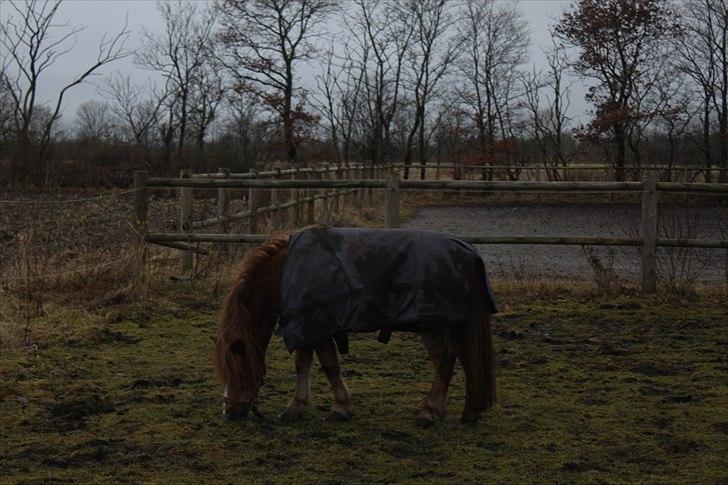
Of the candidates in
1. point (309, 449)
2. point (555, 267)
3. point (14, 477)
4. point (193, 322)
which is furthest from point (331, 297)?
point (555, 267)

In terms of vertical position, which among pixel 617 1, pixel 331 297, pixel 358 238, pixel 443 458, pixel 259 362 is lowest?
pixel 443 458

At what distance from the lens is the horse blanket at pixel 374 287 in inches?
177

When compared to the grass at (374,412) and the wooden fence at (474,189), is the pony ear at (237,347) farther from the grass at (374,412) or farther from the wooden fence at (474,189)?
the wooden fence at (474,189)

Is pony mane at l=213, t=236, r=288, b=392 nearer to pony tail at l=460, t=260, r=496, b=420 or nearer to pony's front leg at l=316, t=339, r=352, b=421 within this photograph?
pony's front leg at l=316, t=339, r=352, b=421

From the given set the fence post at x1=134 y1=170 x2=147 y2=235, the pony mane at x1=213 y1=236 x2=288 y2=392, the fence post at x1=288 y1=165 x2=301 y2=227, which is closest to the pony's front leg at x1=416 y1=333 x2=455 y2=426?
the pony mane at x1=213 y1=236 x2=288 y2=392

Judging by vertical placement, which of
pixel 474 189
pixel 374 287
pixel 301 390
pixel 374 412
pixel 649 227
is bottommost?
pixel 374 412

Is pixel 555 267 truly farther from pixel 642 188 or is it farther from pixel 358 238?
pixel 358 238

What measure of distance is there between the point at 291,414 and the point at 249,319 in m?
0.61

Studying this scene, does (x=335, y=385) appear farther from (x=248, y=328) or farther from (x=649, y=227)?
(x=649, y=227)

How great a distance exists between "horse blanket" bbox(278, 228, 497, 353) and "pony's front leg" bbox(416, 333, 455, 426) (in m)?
0.12

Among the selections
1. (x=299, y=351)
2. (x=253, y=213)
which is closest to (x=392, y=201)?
(x=253, y=213)

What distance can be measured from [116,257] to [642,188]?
18.5 feet

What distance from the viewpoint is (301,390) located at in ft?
15.6

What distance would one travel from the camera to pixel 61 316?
7.30 m
